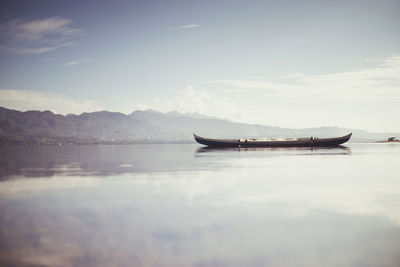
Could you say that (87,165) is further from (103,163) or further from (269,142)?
(269,142)

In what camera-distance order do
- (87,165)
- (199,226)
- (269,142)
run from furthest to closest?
(269,142) < (87,165) < (199,226)

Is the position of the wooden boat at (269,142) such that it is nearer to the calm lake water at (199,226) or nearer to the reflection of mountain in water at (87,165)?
the reflection of mountain in water at (87,165)

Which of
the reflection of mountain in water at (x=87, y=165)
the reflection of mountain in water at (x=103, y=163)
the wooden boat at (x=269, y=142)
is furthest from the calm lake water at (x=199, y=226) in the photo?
the wooden boat at (x=269, y=142)

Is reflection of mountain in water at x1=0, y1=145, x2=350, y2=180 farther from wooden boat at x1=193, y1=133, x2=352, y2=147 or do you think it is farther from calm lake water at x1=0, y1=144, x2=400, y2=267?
wooden boat at x1=193, y1=133, x2=352, y2=147

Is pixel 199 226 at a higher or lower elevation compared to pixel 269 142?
lower

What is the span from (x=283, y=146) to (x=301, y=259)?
419 ft

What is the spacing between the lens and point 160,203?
1953cm

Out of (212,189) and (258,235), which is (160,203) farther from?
(258,235)

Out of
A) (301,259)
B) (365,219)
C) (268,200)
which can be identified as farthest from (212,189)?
(301,259)

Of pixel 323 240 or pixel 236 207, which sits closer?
pixel 323 240

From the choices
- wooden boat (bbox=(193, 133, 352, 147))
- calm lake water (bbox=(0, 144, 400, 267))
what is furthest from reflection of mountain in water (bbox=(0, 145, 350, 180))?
wooden boat (bbox=(193, 133, 352, 147))

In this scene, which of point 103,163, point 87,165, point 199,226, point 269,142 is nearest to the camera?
point 199,226

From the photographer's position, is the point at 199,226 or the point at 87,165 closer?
the point at 199,226

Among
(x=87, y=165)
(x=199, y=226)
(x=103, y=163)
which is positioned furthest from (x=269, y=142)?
(x=199, y=226)
